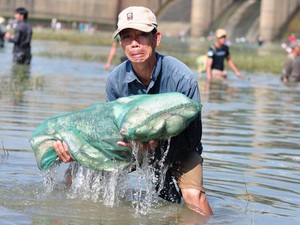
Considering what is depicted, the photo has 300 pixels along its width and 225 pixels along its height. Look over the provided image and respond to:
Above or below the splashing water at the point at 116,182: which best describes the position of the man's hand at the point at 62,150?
above

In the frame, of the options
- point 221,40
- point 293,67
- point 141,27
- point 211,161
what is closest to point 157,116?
point 141,27

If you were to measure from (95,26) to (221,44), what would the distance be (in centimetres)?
6841

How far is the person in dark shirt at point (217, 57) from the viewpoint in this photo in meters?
23.1

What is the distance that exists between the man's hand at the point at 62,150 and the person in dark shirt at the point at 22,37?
16.5 m

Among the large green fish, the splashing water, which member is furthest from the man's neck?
the splashing water

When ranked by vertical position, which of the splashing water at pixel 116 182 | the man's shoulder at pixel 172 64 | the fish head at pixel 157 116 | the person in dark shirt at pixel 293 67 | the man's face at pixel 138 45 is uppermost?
the man's face at pixel 138 45

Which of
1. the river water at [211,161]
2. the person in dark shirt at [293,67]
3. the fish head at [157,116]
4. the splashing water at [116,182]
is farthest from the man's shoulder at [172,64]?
the person in dark shirt at [293,67]

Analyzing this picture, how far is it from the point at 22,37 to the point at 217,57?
4.76m

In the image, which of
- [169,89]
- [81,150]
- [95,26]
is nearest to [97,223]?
[81,150]

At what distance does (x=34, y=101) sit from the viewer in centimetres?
1638

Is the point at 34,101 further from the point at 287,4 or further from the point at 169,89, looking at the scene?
the point at 287,4

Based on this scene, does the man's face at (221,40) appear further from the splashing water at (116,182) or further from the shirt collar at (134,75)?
the shirt collar at (134,75)

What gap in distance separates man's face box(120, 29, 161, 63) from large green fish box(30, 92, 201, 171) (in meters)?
0.29

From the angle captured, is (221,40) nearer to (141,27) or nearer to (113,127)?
(113,127)
